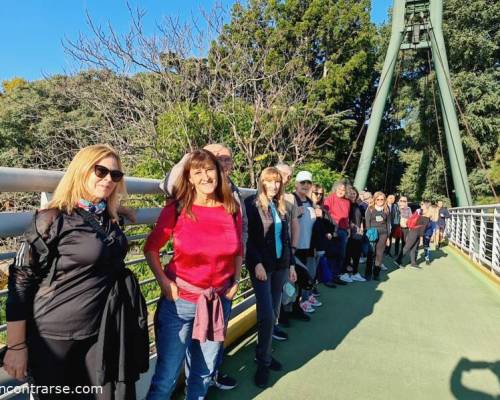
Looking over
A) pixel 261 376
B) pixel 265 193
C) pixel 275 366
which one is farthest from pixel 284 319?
pixel 265 193

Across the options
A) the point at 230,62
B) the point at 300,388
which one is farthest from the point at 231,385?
the point at 230,62

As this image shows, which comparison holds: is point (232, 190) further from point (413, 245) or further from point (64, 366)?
point (413, 245)

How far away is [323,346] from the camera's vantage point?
3141 mm

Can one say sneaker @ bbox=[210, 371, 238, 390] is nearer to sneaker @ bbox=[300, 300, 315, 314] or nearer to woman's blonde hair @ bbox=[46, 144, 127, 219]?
woman's blonde hair @ bbox=[46, 144, 127, 219]

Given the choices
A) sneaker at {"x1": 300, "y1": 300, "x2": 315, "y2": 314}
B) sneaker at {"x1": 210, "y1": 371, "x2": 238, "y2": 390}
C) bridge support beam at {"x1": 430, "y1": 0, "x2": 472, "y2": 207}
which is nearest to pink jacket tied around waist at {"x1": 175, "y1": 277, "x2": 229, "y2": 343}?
sneaker at {"x1": 210, "y1": 371, "x2": 238, "y2": 390}

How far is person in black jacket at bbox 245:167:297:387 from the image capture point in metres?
2.53

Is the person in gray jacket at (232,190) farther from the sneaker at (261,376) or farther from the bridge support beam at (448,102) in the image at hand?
the bridge support beam at (448,102)

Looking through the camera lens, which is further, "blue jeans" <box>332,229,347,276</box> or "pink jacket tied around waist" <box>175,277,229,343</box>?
"blue jeans" <box>332,229,347,276</box>

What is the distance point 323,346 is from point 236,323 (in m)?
0.76

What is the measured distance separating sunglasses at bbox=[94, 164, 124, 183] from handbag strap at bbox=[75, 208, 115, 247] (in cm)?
17

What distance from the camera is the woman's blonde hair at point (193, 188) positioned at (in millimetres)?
1892

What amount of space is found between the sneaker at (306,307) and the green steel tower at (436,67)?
939cm

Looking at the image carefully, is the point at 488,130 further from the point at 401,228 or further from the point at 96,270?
the point at 96,270

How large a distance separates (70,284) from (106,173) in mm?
460
